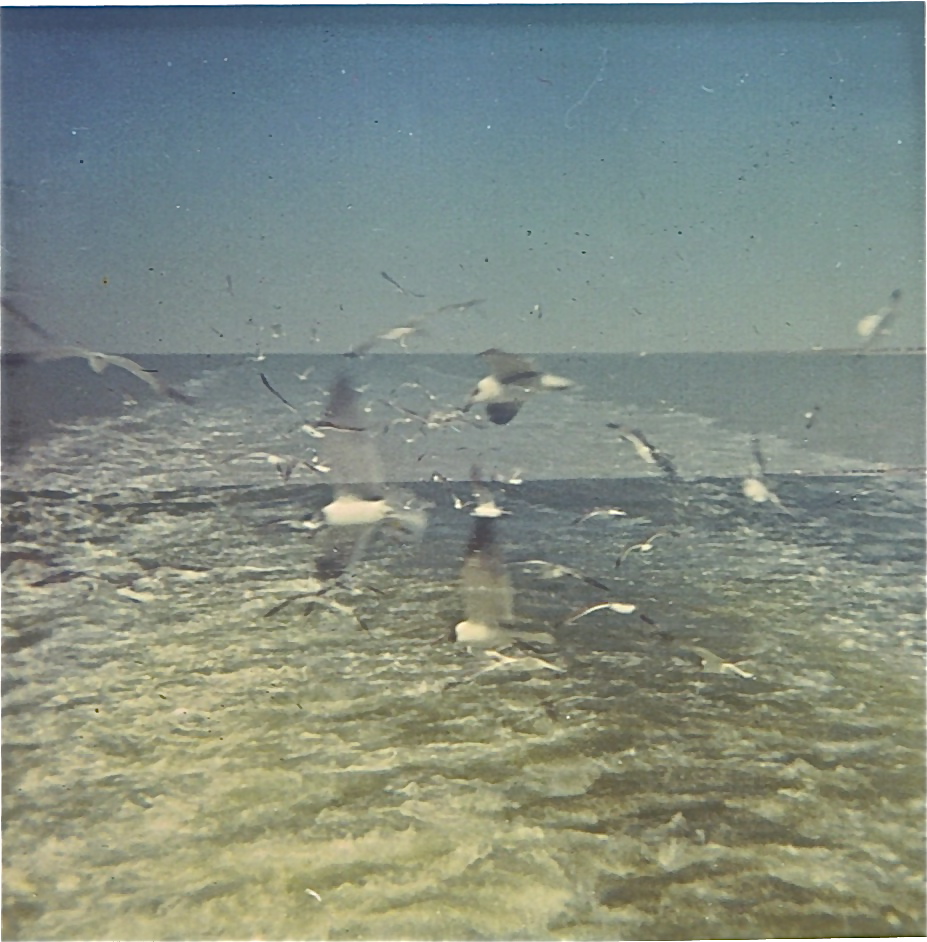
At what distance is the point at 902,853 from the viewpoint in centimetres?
72

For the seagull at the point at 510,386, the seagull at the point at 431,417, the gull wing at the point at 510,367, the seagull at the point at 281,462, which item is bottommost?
the seagull at the point at 281,462

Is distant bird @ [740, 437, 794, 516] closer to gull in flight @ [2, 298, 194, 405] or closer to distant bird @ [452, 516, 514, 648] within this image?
distant bird @ [452, 516, 514, 648]

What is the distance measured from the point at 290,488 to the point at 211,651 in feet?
0.59

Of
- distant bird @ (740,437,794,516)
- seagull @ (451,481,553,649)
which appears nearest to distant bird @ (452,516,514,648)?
seagull @ (451,481,553,649)

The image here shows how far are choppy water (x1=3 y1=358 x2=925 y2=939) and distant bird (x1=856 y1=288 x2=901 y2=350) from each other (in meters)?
0.12

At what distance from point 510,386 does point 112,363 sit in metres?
0.40

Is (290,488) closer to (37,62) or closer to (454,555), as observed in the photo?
(454,555)

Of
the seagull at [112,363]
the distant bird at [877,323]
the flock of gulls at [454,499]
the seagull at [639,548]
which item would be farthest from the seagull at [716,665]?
the seagull at [112,363]

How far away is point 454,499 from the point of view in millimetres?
764

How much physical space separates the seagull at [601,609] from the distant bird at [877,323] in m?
0.36

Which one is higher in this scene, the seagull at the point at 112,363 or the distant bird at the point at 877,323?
the distant bird at the point at 877,323

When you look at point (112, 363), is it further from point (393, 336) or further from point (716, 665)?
point (716, 665)

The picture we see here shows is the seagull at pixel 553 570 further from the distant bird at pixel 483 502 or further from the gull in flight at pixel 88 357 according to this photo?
the gull in flight at pixel 88 357

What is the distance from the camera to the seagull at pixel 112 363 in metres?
0.74
